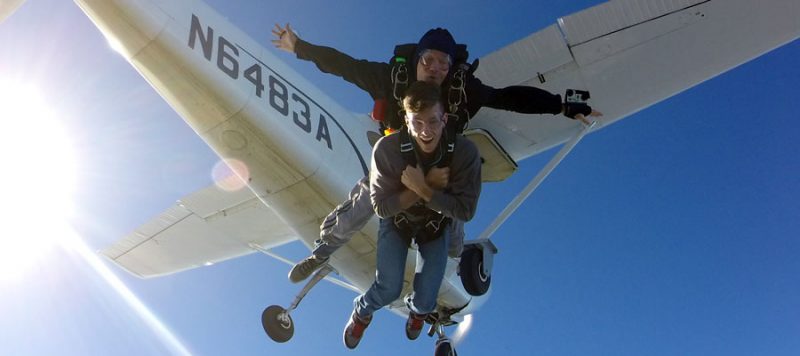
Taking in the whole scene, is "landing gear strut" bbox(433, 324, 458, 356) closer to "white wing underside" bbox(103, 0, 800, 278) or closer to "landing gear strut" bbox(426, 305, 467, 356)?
"landing gear strut" bbox(426, 305, 467, 356)

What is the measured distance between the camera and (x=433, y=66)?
3.68 m

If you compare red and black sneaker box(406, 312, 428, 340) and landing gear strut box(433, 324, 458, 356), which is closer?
red and black sneaker box(406, 312, 428, 340)

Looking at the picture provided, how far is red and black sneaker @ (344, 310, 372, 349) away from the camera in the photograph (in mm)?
4828

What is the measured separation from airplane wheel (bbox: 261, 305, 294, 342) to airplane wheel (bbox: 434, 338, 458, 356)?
171 centimetres

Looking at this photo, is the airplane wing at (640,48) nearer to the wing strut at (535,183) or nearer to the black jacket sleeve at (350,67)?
the wing strut at (535,183)

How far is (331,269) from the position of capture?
6898mm

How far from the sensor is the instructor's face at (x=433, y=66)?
12.1 ft

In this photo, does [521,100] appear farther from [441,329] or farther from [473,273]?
[441,329]

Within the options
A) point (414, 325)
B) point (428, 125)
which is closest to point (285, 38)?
point (428, 125)

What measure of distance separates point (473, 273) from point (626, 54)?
3.41 m

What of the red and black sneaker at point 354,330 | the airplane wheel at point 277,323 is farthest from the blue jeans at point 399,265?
the airplane wheel at point 277,323

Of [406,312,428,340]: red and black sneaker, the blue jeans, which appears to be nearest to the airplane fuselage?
[406,312,428,340]: red and black sneaker

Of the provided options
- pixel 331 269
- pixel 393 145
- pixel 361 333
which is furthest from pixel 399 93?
pixel 331 269

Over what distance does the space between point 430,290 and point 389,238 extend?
1.66ft
